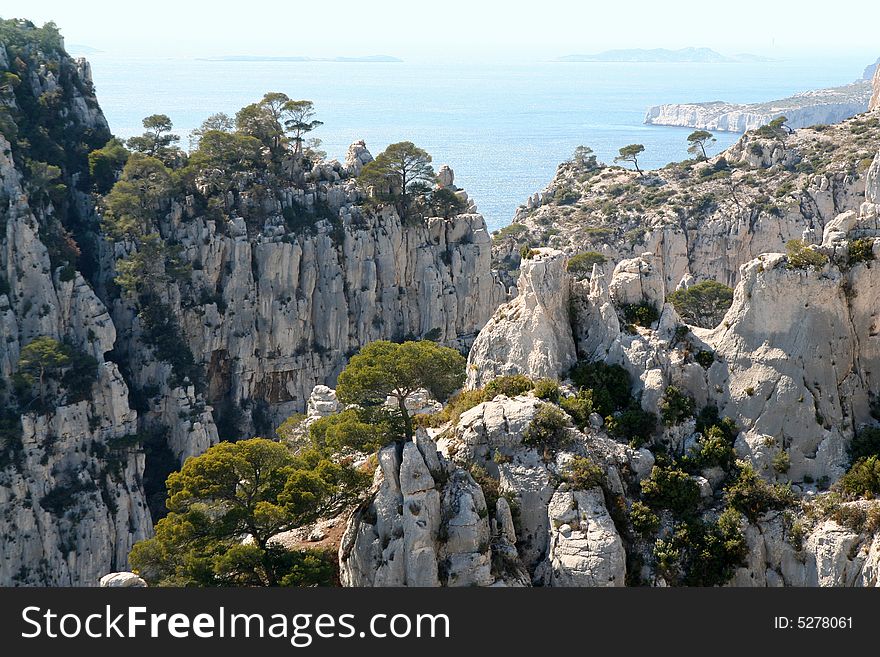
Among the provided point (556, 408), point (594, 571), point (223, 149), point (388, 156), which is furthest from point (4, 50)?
point (594, 571)

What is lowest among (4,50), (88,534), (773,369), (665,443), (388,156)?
(88,534)

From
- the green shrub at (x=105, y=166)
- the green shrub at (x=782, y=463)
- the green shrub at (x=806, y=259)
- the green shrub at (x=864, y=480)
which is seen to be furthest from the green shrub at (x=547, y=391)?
the green shrub at (x=105, y=166)

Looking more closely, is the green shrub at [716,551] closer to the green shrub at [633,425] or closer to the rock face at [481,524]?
the rock face at [481,524]

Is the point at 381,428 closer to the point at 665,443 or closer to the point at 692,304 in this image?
the point at 665,443

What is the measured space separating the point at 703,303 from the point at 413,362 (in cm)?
3111

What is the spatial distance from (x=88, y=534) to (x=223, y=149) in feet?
121

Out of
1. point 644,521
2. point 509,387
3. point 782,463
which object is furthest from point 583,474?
point 782,463

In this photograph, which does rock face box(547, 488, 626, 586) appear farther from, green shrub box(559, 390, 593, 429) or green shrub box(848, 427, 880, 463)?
A: green shrub box(848, 427, 880, 463)

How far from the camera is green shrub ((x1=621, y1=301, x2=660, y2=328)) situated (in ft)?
153

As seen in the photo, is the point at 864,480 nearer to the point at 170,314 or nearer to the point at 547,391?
the point at 547,391

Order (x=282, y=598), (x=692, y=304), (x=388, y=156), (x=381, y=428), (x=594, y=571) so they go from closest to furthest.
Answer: (x=282, y=598) < (x=594, y=571) < (x=381, y=428) < (x=692, y=304) < (x=388, y=156)

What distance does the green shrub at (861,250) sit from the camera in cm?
4291

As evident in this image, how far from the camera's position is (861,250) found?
141ft

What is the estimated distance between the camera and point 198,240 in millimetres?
85688
